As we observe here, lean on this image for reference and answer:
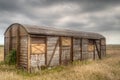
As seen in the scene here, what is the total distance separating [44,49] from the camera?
16594 mm

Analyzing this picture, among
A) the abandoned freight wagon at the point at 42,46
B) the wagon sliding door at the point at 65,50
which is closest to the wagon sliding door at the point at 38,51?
the abandoned freight wagon at the point at 42,46

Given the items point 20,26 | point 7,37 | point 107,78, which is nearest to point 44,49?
point 20,26

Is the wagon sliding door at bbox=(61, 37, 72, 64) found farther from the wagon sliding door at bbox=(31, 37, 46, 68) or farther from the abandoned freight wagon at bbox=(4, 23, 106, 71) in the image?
the wagon sliding door at bbox=(31, 37, 46, 68)

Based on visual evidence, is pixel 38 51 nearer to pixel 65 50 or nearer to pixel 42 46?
pixel 42 46

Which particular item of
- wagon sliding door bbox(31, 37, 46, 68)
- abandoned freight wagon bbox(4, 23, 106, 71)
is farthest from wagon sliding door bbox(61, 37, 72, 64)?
wagon sliding door bbox(31, 37, 46, 68)

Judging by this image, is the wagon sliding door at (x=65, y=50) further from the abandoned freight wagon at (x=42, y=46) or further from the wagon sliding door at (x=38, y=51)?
the wagon sliding door at (x=38, y=51)

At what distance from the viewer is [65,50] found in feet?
63.6

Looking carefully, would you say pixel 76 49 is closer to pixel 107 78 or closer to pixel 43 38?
pixel 43 38

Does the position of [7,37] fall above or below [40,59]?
above

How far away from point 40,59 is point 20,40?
107 inches

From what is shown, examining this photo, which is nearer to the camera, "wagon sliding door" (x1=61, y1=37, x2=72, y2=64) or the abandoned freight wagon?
the abandoned freight wagon

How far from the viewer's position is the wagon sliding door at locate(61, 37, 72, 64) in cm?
1895

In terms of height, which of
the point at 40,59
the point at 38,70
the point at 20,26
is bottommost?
the point at 38,70

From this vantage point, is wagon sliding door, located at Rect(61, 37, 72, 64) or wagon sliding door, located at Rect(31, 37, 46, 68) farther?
wagon sliding door, located at Rect(61, 37, 72, 64)
